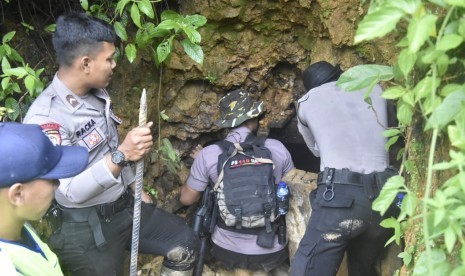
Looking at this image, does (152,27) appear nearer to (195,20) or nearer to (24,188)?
(195,20)

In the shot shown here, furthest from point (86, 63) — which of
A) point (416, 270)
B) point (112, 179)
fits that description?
point (416, 270)

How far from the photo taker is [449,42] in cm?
152

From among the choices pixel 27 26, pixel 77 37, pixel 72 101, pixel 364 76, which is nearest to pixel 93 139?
pixel 72 101

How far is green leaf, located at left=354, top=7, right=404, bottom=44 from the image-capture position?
1.47 metres

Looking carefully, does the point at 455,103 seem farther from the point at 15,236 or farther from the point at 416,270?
the point at 15,236

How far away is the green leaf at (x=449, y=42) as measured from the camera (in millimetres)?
1515

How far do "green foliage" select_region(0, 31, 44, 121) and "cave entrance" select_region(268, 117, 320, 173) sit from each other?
2.58 meters

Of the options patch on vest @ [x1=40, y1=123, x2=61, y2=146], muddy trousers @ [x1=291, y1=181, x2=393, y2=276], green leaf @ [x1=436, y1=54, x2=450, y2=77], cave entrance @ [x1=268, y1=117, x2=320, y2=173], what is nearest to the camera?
green leaf @ [x1=436, y1=54, x2=450, y2=77]

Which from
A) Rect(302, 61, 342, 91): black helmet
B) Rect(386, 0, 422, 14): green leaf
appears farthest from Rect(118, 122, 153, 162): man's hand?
Rect(386, 0, 422, 14): green leaf

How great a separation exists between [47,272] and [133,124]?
8.97 ft

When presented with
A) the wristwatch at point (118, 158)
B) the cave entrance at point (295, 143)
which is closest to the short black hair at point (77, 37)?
the wristwatch at point (118, 158)

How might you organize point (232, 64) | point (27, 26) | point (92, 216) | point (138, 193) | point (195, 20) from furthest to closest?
1. point (232, 64)
2. point (27, 26)
3. point (195, 20)
4. point (92, 216)
5. point (138, 193)

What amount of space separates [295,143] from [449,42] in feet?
13.7

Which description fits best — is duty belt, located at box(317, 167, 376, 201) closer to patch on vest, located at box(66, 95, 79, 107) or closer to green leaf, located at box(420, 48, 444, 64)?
patch on vest, located at box(66, 95, 79, 107)
